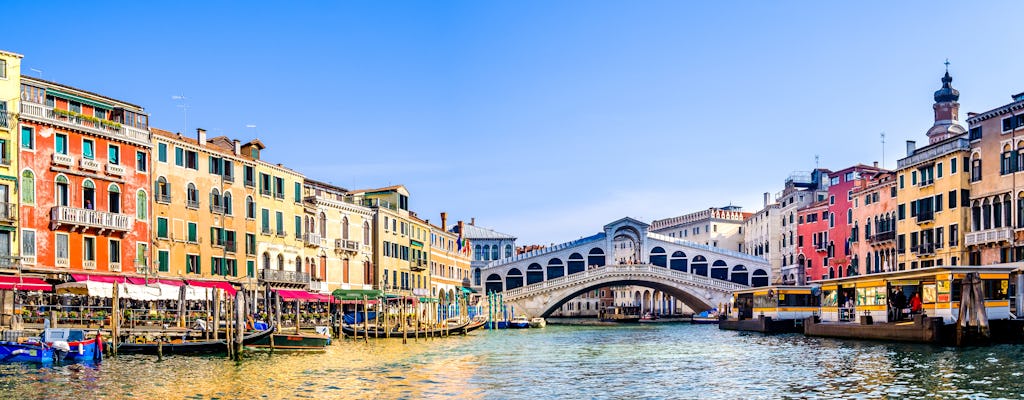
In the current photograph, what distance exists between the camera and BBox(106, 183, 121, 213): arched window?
35.8m

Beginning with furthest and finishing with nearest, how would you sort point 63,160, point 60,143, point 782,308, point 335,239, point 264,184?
point 782,308 → point 335,239 → point 264,184 → point 60,143 → point 63,160

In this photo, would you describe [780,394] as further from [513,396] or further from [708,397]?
[513,396]

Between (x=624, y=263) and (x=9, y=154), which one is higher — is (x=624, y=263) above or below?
below

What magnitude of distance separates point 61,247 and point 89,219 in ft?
4.02

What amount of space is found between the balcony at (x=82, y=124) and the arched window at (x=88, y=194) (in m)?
1.56

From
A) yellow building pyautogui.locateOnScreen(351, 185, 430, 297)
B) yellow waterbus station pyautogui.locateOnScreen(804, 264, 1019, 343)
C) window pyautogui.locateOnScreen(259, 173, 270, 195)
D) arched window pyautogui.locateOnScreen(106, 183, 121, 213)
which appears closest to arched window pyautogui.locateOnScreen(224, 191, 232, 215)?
window pyautogui.locateOnScreen(259, 173, 270, 195)

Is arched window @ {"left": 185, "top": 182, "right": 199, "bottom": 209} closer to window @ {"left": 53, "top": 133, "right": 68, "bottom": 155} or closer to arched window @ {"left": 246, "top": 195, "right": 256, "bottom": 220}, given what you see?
arched window @ {"left": 246, "top": 195, "right": 256, "bottom": 220}

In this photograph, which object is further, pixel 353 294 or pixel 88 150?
pixel 353 294

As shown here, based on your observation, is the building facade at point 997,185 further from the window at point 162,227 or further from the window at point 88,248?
the window at point 88,248

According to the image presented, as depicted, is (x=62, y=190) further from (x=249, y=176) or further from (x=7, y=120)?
(x=249, y=176)

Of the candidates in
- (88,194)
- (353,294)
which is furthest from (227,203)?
(88,194)

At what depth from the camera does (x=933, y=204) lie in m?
48.2

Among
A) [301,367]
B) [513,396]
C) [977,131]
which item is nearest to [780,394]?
[513,396]

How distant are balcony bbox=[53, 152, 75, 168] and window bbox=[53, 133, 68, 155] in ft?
0.66
